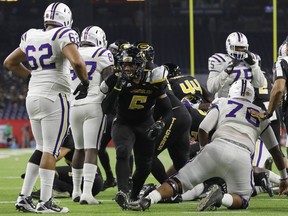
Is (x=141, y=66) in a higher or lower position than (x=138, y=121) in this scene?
higher

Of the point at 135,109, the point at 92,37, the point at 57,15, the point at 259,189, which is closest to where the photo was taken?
the point at 57,15

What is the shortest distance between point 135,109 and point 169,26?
15.1 m

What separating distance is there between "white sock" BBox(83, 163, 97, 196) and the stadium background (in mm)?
→ 13638

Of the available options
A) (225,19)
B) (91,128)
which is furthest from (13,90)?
(91,128)

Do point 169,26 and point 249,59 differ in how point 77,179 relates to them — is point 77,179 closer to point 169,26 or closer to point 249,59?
point 249,59

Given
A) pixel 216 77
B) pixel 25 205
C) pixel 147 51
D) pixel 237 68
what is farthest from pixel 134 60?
pixel 216 77

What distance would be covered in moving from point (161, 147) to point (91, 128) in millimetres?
605

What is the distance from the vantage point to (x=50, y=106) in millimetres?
6676

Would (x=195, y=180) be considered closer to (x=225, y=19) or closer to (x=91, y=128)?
(x=91, y=128)

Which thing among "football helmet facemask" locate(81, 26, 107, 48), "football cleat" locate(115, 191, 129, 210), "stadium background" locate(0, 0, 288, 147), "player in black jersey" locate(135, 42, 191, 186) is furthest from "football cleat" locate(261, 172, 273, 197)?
"stadium background" locate(0, 0, 288, 147)

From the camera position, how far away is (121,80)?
680 centimetres

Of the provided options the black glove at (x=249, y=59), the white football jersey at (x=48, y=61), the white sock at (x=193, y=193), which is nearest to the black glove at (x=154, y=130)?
the white football jersey at (x=48, y=61)

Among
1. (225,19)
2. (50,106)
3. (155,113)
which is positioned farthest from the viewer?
(225,19)

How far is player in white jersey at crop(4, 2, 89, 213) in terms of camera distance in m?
6.60
